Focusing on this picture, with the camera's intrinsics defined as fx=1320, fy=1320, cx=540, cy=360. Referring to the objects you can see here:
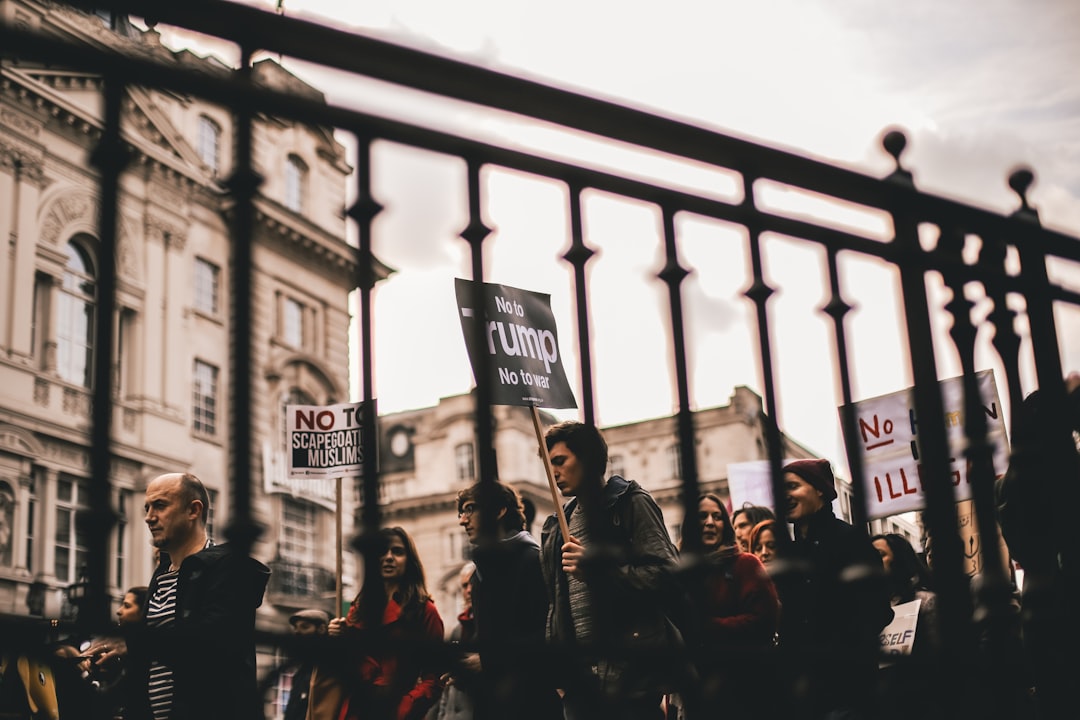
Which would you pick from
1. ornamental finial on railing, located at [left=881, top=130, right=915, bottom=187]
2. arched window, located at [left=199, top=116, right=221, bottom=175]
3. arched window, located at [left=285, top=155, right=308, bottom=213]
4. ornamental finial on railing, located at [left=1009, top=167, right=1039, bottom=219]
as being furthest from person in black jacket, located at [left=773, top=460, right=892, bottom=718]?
arched window, located at [left=285, top=155, right=308, bottom=213]

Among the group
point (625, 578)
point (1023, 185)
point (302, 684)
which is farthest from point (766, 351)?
point (302, 684)

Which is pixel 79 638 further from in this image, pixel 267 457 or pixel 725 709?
pixel 267 457

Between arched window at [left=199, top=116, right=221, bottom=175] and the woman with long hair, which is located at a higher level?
arched window at [left=199, top=116, right=221, bottom=175]

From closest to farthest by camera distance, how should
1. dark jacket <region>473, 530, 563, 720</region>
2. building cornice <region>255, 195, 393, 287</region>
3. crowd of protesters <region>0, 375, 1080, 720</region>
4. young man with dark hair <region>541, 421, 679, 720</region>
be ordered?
crowd of protesters <region>0, 375, 1080, 720</region>, dark jacket <region>473, 530, 563, 720</region>, young man with dark hair <region>541, 421, 679, 720</region>, building cornice <region>255, 195, 393, 287</region>

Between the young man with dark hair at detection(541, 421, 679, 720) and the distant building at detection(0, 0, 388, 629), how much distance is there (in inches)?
572

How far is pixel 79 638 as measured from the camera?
172 centimetres

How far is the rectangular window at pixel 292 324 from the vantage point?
113 ft

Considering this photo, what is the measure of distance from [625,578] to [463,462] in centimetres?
5094

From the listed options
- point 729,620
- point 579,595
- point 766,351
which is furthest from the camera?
point 729,620

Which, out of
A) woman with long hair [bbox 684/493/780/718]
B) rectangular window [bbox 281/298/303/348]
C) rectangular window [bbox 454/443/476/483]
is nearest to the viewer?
woman with long hair [bbox 684/493/780/718]

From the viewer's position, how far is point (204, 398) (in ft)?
103

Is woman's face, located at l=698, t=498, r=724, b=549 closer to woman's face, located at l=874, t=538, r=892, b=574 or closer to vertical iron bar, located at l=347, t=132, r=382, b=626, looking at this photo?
woman's face, located at l=874, t=538, r=892, b=574

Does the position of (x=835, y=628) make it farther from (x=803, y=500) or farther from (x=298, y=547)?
(x=298, y=547)

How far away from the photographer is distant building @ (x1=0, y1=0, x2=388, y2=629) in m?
24.1
